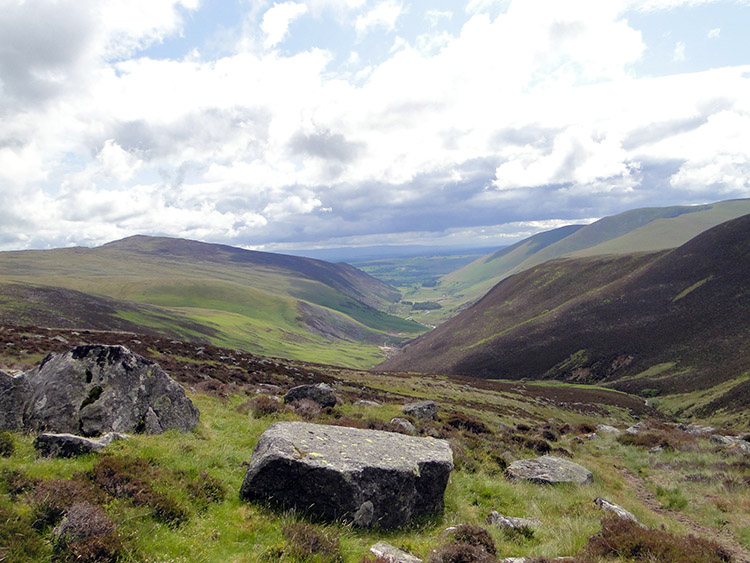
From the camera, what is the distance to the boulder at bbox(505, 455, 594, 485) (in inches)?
598

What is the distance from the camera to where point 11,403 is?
34.4ft

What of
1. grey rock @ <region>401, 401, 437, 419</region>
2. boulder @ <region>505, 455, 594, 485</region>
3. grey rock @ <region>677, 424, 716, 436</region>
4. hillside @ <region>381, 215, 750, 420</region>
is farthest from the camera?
hillside @ <region>381, 215, 750, 420</region>

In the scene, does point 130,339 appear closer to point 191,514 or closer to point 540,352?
point 191,514

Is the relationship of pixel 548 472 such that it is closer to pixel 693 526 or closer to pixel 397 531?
pixel 693 526

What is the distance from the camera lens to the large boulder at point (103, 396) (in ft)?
36.3

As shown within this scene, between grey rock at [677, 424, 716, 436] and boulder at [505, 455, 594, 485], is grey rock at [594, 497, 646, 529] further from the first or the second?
grey rock at [677, 424, 716, 436]

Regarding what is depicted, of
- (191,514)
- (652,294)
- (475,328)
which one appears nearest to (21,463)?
(191,514)

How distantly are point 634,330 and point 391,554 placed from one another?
125 metres

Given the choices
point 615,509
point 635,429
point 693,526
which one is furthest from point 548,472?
point 635,429

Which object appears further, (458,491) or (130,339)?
(130,339)

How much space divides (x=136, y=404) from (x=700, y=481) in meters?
24.4

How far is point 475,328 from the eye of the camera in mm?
155250

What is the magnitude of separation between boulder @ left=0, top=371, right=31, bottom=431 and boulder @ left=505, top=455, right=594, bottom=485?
17315 millimetres

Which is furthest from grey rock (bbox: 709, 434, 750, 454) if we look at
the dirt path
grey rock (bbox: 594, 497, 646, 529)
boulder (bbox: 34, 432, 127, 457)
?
boulder (bbox: 34, 432, 127, 457)
